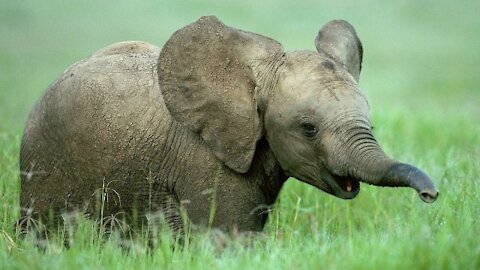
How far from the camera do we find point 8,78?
20641 millimetres

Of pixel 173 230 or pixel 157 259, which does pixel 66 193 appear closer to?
pixel 173 230

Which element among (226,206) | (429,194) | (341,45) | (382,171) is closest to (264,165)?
(226,206)

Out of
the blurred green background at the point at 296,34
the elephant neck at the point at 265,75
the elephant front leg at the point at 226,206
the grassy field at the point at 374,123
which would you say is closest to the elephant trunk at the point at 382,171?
the grassy field at the point at 374,123

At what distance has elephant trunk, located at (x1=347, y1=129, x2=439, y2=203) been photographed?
5.06 meters

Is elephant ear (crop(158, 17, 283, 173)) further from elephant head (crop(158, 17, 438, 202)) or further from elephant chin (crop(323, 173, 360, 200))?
elephant chin (crop(323, 173, 360, 200))

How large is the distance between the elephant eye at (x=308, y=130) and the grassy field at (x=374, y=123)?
0.61m

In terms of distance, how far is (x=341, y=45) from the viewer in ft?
21.5

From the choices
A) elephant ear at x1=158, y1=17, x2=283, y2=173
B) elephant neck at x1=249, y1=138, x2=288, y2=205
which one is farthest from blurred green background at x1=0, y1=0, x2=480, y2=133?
elephant neck at x1=249, y1=138, x2=288, y2=205

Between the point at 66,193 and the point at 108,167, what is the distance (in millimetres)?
423

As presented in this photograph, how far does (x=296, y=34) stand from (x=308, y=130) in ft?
70.5

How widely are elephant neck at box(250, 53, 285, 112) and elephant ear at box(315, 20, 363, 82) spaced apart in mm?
389

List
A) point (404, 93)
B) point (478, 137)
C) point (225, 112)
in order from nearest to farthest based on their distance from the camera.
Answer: point (225, 112) → point (478, 137) → point (404, 93)

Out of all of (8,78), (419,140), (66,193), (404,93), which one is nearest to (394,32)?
(404,93)

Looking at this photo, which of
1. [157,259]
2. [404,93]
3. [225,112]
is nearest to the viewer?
[157,259]
